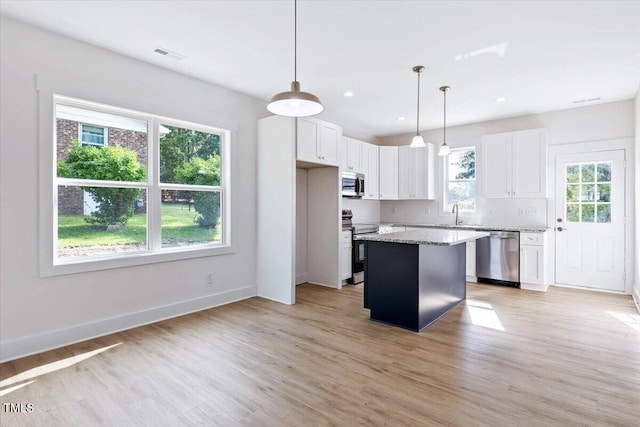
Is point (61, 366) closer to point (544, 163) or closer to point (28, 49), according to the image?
point (28, 49)

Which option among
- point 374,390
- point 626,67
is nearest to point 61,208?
point 374,390

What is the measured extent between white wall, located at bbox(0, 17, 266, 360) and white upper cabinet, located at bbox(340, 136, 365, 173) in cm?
185

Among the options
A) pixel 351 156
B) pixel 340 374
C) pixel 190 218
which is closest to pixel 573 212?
pixel 351 156

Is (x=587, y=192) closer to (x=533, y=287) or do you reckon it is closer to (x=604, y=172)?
(x=604, y=172)

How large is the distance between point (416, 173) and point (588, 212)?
8.81 feet

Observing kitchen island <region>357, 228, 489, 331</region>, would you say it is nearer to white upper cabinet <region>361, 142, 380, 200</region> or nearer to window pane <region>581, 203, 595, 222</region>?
white upper cabinet <region>361, 142, 380, 200</region>

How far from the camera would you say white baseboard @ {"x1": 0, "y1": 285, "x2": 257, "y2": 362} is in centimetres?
274

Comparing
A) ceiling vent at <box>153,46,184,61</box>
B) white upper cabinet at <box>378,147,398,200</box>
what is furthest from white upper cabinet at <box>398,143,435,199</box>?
ceiling vent at <box>153,46,184,61</box>

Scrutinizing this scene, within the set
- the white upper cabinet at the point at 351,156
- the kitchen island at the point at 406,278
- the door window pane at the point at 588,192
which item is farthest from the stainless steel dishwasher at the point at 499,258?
the white upper cabinet at the point at 351,156

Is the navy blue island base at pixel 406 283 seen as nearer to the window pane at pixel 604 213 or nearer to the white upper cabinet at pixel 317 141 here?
the white upper cabinet at pixel 317 141

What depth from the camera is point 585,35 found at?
293cm

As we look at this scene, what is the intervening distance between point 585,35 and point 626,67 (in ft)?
3.93

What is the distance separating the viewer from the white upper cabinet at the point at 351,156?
5414 millimetres

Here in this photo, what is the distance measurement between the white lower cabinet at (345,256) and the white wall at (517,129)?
199 cm
